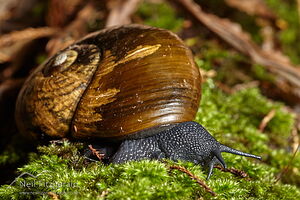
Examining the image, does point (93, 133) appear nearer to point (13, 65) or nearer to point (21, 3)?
point (13, 65)

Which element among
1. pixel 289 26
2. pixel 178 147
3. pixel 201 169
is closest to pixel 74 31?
pixel 178 147

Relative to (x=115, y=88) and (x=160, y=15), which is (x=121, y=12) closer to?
(x=160, y=15)

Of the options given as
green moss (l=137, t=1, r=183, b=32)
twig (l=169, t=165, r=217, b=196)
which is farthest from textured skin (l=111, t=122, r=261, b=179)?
green moss (l=137, t=1, r=183, b=32)

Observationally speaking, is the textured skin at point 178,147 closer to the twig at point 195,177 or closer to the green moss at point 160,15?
the twig at point 195,177

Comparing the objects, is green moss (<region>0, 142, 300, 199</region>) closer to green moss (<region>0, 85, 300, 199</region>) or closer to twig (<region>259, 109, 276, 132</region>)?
green moss (<region>0, 85, 300, 199</region>)

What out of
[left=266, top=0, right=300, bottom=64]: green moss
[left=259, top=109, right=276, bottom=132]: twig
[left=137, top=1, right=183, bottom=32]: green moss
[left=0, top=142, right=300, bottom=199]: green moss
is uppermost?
[left=137, top=1, right=183, bottom=32]: green moss

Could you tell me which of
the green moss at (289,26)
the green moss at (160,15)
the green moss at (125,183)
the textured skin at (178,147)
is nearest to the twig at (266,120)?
the green moss at (125,183)
